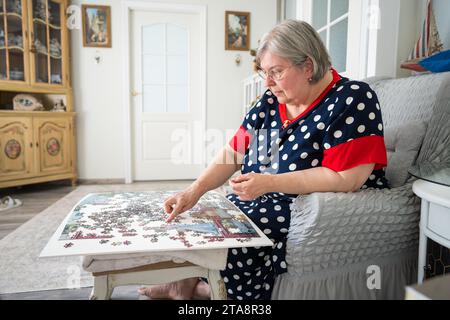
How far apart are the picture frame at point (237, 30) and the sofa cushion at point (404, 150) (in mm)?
3456

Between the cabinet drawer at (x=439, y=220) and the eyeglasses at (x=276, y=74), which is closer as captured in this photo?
the cabinet drawer at (x=439, y=220)

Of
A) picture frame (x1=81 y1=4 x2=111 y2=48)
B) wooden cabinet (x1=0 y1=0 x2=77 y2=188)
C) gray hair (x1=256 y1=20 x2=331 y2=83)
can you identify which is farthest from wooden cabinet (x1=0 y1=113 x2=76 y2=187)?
gray hair (x1=256 y1=20 x2=331 y2=83)

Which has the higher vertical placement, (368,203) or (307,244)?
(368,203)

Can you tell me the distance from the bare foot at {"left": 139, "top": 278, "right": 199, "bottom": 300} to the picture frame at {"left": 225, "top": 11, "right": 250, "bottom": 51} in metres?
3.56

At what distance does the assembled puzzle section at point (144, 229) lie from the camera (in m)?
0.76

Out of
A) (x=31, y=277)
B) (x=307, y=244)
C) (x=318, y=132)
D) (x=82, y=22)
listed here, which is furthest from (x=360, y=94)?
(x=82, y=22)

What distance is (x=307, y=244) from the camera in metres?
0.92

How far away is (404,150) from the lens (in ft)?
3.79

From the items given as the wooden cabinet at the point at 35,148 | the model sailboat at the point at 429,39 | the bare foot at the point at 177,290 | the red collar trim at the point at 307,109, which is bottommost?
the bare foot at the point at 177,290

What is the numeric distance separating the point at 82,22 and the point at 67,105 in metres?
1.01

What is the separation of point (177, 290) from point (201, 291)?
9 centimetres

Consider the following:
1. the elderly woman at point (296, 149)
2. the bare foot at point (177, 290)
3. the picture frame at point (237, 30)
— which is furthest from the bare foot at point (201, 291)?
the picture frame at point (237, 30)

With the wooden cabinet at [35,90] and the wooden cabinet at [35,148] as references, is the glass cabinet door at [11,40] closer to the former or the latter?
the wooden cabinet at [35,90]
